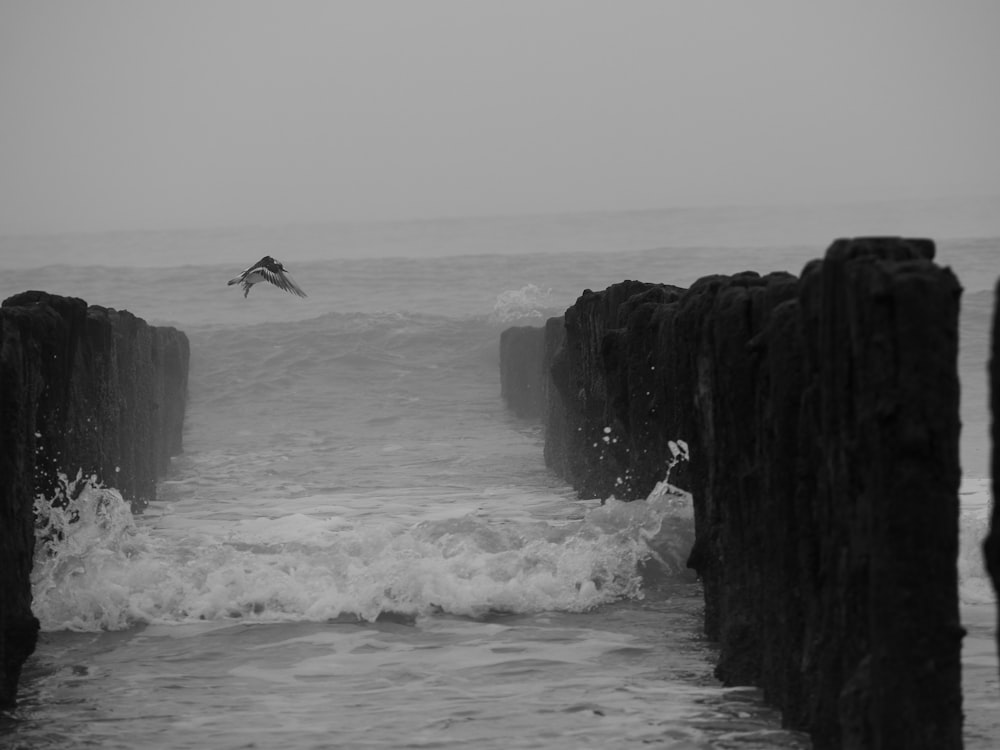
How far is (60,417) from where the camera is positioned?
9719 millimetres

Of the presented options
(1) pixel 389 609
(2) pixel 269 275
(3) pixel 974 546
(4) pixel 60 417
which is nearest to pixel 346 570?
(1) pixel 389 609

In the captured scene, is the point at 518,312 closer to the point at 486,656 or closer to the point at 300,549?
the point at 300,549

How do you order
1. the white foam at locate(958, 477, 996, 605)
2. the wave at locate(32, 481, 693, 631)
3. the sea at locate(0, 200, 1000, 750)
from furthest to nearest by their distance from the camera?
the wave at locate(32, 481, 693, 631)
the white foam at locate(958, 477, 996, 605)
the sea at locate(0, 200, 1000, 750)

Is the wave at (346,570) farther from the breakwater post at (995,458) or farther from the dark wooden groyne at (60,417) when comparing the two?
the breakwater post at (995,458)

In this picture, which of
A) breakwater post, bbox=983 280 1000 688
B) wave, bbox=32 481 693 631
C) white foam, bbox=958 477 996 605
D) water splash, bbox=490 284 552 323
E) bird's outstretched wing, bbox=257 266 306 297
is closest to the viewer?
breakwater post, bbox=983 280 1000 688

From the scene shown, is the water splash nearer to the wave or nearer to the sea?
the sea

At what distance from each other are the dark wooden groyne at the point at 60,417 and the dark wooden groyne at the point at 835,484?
314cm

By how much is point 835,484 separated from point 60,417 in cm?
593

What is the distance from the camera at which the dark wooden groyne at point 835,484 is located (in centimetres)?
465

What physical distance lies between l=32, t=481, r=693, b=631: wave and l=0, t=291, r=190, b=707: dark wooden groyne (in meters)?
0.51

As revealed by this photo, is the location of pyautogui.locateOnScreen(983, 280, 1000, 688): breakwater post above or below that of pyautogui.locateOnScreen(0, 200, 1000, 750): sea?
above

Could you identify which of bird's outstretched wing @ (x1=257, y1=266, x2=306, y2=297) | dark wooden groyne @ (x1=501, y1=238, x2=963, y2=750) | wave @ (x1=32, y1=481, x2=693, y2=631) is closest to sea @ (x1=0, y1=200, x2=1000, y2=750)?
wave @ (x1=32, y1=481, x2=693, y2=631)

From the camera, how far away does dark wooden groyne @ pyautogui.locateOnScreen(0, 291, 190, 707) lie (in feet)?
23.1

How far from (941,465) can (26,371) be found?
4.78 metres
